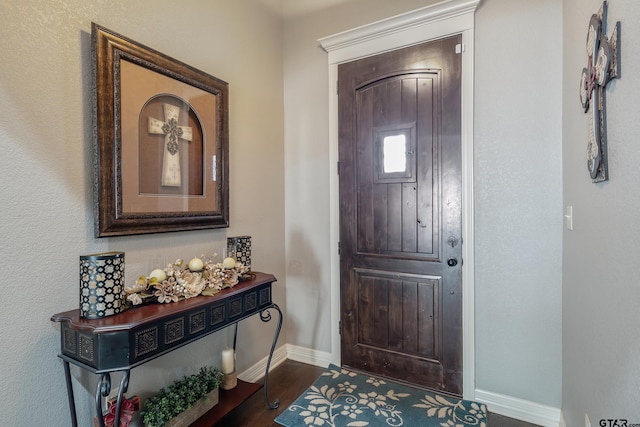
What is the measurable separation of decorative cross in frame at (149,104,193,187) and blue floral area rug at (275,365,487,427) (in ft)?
5.38

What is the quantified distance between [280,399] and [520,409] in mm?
1588

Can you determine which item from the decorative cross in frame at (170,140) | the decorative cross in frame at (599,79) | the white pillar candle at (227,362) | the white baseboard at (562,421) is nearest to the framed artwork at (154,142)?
the decorative cross in frame at (170,140)

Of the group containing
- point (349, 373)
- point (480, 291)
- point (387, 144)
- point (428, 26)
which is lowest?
point (349, 373)

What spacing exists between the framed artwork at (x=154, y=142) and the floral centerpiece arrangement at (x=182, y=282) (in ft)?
0.92

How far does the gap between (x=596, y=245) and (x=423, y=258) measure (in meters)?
1.09

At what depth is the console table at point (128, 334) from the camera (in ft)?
3.82

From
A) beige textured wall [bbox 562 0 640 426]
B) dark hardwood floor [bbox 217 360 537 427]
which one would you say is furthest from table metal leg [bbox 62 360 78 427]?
beige textured wall [bbox 562 0 640 426]

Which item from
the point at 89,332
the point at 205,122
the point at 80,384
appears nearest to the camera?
Result: the point at 89,332

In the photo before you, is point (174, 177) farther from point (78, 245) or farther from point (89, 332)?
point (89, 332)

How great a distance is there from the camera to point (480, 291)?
2066mm

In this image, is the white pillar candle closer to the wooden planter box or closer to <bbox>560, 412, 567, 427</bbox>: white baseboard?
the wooden planter box

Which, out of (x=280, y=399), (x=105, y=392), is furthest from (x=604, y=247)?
(x=280, y=399)

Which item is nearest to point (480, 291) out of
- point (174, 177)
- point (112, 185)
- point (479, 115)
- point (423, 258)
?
point (423, 258)

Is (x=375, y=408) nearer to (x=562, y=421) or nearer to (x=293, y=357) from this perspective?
(x=293, y=357)
